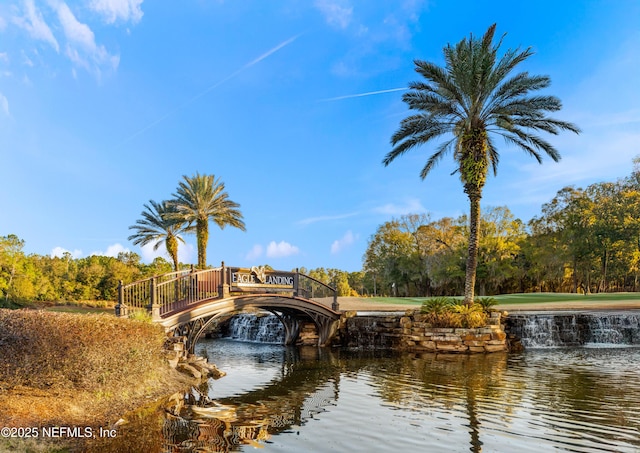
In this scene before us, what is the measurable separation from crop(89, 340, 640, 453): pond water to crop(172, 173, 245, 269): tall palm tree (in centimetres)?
2180

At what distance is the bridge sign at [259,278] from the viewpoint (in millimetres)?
19403

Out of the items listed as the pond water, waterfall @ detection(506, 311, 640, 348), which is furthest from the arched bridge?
waterfall @ detection(506, 311, 640, 348)

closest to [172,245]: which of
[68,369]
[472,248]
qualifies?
[472,248]

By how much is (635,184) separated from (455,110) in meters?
32.6

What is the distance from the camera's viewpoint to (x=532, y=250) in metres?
50.2

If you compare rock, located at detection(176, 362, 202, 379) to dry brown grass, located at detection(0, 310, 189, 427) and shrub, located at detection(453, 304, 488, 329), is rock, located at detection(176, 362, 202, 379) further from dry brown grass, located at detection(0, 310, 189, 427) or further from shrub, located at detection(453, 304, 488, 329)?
shrub, located at detection(453, 304, 488, 329)

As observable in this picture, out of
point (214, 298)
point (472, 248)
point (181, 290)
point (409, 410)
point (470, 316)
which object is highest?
point (472, 248)

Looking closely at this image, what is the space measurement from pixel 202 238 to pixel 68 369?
97.6ft

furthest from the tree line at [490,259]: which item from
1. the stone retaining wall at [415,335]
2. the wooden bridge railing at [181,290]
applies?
the wooden bridge railing at [181,290]

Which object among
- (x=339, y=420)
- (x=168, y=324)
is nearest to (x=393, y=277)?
(x=168, y=324)

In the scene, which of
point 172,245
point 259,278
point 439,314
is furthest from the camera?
point 172,245

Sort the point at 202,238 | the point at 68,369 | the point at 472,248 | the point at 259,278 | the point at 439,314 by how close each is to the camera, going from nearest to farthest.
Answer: the point at 68,369 < the point at 259,278 < the point at 439,314 < the point at 472,248 < the point at 202,238

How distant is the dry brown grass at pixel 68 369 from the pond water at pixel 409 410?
0.84 m

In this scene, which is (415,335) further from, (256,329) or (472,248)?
Answer: (256,329)
